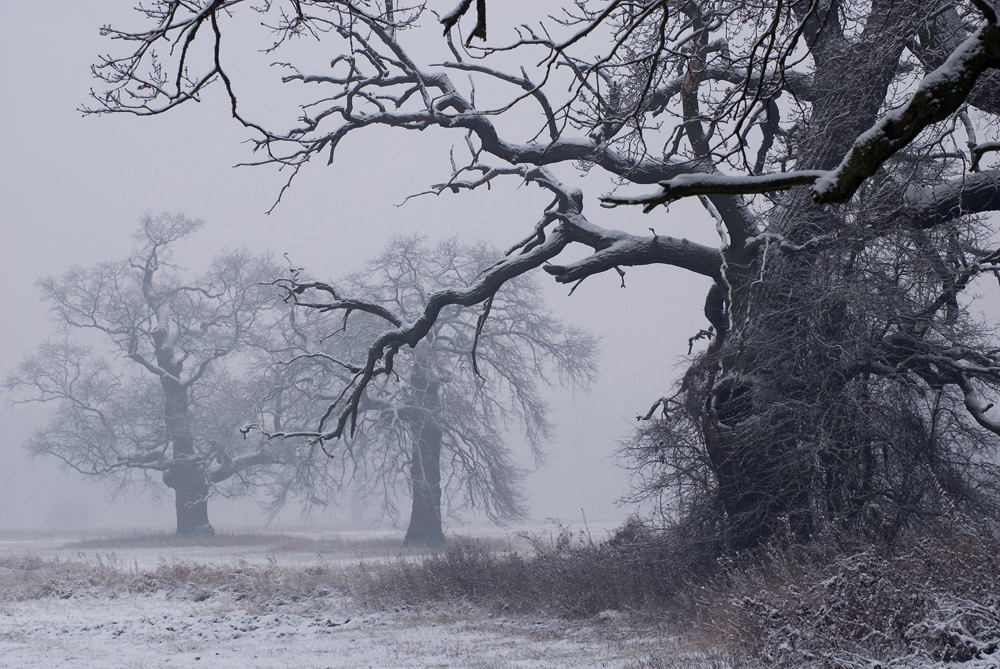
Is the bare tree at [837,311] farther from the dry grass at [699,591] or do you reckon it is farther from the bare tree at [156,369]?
the bare tree at [156,369]

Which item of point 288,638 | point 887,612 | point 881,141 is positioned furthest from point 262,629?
point 881,141

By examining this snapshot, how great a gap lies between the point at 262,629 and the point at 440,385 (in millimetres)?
14545

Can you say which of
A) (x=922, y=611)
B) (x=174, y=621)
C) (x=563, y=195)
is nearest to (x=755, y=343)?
(x=563, y=195)

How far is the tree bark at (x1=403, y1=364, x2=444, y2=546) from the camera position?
24.1 m

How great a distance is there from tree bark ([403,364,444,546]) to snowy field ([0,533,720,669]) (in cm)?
881

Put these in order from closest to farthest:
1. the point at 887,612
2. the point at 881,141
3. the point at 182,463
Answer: the point at 881,141
the point at 887,612
the point at 182,463

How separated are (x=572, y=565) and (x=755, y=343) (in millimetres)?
4191

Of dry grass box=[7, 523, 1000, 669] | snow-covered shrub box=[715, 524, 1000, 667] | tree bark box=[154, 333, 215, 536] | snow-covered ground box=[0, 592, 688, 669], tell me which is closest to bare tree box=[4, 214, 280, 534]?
tree bark box=[154, 333, 215, 536]

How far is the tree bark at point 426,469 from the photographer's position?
24142mm

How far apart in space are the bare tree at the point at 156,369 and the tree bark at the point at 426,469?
809 cm

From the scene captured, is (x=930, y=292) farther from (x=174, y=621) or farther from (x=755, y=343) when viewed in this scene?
(x=174, y=621)

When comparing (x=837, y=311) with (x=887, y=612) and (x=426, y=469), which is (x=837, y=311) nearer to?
(x=887, y=612)

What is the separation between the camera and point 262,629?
34.8 ft

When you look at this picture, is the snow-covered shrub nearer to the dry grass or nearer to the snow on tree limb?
the dry grass
